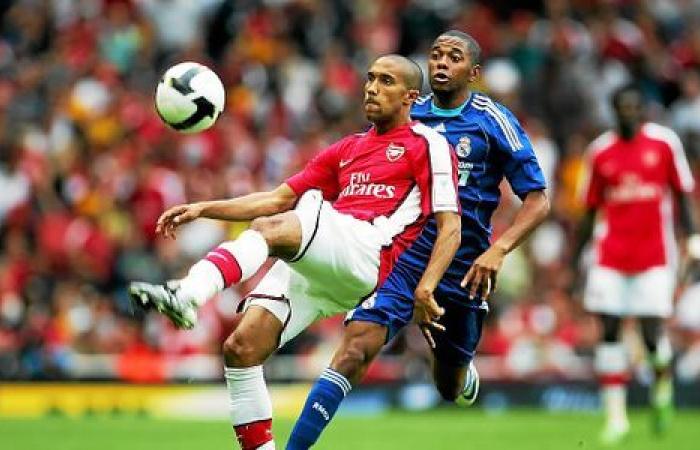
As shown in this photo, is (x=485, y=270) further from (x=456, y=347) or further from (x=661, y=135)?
(x=661, y=135)

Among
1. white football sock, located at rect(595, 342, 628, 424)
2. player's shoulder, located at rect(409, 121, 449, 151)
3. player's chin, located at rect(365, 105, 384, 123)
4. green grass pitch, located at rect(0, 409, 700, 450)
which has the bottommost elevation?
green grass pitch, located at rect(0, 409, 700, 450)

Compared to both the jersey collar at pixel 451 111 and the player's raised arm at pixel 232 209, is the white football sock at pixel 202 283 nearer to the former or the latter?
the player's raised arm at pixel 232 209

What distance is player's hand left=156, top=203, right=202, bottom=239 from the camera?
8.84 metres

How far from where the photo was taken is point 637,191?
14016 millimetres

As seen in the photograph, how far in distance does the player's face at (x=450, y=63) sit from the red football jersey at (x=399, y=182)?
500 millimetres

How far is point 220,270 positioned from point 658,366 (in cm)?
673

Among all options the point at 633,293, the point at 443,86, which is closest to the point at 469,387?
the point at 443,86

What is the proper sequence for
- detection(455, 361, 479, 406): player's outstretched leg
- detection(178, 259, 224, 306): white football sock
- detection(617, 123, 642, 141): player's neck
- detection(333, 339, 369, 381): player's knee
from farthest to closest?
detection(617, 123, 642, 141): player's neck, detection(455, 361, 479, 406): player's outstretched leg, detection(333, 339, 369, 381): player's knee, detection(178, 259, 224, 306): white football sock

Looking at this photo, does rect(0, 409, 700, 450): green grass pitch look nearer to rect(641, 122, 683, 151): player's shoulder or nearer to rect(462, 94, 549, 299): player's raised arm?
rect(641, 122, 683, 151): player's shoulder

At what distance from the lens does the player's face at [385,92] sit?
9344 mm

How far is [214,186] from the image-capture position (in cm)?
1880

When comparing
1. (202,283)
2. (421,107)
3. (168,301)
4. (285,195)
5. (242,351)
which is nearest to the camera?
(168,301)

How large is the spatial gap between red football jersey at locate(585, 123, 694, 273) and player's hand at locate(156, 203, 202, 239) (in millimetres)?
5923

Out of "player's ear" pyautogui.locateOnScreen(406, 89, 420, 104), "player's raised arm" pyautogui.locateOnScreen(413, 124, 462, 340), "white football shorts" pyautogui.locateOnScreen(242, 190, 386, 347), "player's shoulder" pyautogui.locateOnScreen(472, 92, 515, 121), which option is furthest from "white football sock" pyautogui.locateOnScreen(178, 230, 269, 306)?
"player's shoulder" pyautogui.locateOnScreen(472, 92, 515, 121)
